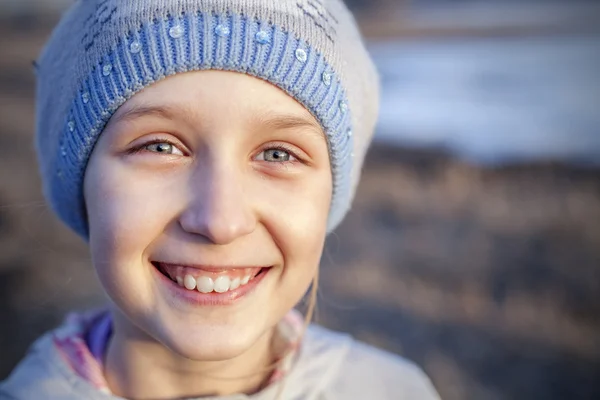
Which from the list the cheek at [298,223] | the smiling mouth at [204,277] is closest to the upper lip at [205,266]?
the smiling mouth at [204,277]

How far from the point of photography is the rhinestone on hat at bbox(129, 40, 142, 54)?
1492 millimetres

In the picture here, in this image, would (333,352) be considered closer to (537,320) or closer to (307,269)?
(307,269)

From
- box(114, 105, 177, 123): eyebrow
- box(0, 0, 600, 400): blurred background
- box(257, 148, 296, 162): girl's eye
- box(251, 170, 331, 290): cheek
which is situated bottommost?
box(0, 0, 600, 400): blurred background

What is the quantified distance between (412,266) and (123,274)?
2.90 meters

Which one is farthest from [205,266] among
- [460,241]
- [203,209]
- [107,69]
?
[460,241]

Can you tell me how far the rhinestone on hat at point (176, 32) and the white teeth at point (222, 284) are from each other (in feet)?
1.87

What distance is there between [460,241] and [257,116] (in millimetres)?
3166

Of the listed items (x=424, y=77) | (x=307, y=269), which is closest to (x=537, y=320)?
(x=307, y=269)

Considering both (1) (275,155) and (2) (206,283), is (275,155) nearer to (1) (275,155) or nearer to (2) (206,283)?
(1) (275,155)

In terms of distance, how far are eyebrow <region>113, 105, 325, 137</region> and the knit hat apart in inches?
1.6

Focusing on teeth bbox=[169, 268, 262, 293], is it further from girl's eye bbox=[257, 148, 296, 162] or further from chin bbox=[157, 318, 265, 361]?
girl's eye bbox=[257, 148, 296, 162]

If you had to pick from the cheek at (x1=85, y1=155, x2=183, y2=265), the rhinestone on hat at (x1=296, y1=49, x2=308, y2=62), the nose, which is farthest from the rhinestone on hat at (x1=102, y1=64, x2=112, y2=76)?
the rhinestone on hat at (x1=296, y1=49, x2=308, y2=62)

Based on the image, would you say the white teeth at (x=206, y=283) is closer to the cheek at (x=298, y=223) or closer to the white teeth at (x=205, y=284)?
the white teeth at (x=205, y=284)

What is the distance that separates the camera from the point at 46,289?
381cm
